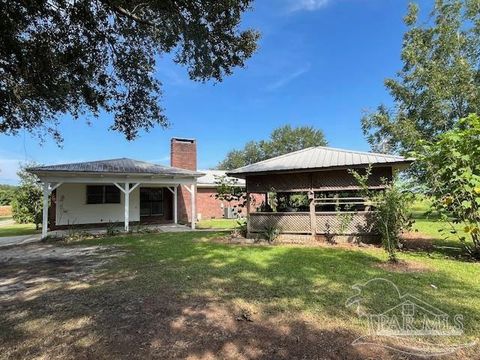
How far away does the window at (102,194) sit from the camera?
17492mm

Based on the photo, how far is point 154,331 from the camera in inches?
151

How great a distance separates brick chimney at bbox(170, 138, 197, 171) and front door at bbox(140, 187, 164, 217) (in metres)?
2.94

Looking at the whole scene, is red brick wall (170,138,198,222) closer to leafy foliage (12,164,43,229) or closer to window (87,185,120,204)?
window (87,185,120,204)

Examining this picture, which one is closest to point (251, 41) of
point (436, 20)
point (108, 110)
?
point (108, 110)

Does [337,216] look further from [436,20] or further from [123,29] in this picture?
[436,20]

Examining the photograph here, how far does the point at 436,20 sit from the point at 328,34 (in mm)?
13035

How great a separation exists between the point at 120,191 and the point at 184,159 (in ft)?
18.7

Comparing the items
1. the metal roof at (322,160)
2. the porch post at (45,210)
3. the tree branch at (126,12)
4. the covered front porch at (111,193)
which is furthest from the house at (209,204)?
the tree branch at (126,12)

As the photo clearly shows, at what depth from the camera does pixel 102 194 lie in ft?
58.4

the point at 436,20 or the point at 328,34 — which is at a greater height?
the point at 436,20

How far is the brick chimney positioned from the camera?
73.7 feet

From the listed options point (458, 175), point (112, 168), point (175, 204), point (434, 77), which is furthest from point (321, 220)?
point (434, 77)

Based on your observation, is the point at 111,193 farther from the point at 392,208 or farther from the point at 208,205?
the point at 392,208

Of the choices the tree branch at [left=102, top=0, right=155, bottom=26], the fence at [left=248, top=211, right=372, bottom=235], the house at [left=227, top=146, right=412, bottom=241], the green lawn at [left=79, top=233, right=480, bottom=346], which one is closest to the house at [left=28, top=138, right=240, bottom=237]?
the fence at [left=248, top=211, right=372, bottom=235]
